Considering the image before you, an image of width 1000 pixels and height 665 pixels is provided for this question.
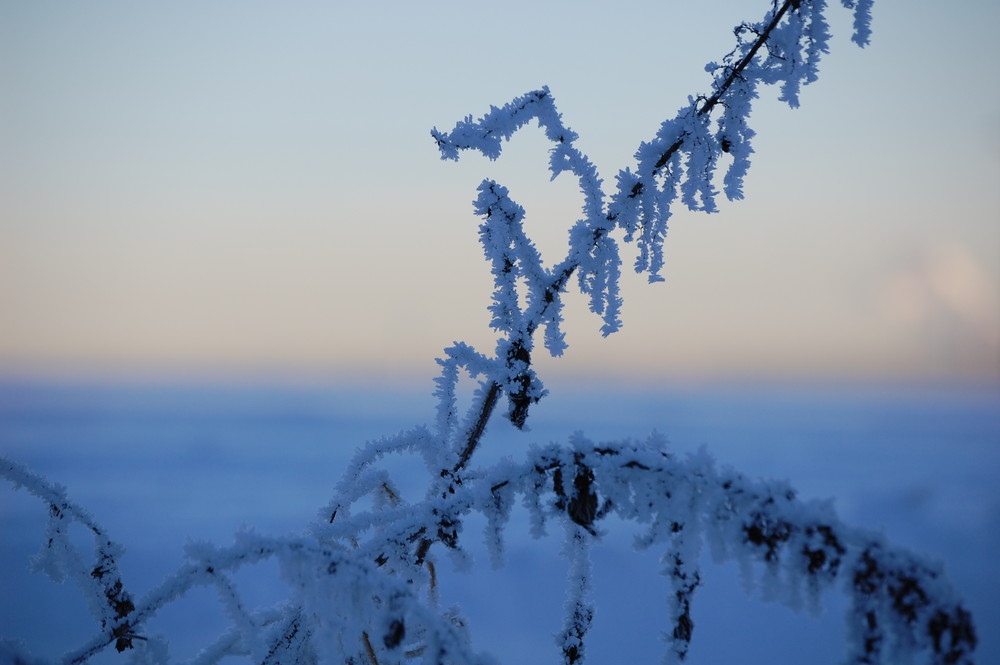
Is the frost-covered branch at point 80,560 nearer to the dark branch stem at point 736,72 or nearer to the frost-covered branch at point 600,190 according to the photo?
the frost-covered branch at point 600,190

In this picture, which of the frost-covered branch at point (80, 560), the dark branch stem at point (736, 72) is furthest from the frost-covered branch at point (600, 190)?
the frost-covered branch at point (80, 560)

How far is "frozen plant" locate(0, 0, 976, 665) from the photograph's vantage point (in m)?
1.15

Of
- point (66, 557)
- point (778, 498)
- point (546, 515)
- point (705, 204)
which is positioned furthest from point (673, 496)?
point (66, 557)

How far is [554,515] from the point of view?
150cm

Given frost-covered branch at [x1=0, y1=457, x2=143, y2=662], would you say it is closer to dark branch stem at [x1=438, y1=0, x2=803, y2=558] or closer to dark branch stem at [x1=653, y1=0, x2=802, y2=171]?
dark branch stem at [x1=438, y1=0, x2=803, y2=558]

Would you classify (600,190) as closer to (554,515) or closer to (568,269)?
(568,269)

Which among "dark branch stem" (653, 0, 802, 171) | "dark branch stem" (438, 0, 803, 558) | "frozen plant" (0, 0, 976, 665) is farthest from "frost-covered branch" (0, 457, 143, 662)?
"dark branch stem" (653, 0, 802, 171)

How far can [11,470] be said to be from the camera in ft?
6.56

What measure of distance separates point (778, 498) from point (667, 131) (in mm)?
1267

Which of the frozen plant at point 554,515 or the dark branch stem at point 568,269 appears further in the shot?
the dark branch stem at point 568,269

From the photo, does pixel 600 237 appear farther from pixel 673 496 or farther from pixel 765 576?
pixel 765 576

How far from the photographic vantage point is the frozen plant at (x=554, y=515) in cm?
115

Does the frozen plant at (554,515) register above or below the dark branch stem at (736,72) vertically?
below

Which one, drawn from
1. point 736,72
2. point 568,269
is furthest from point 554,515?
point 736,72
